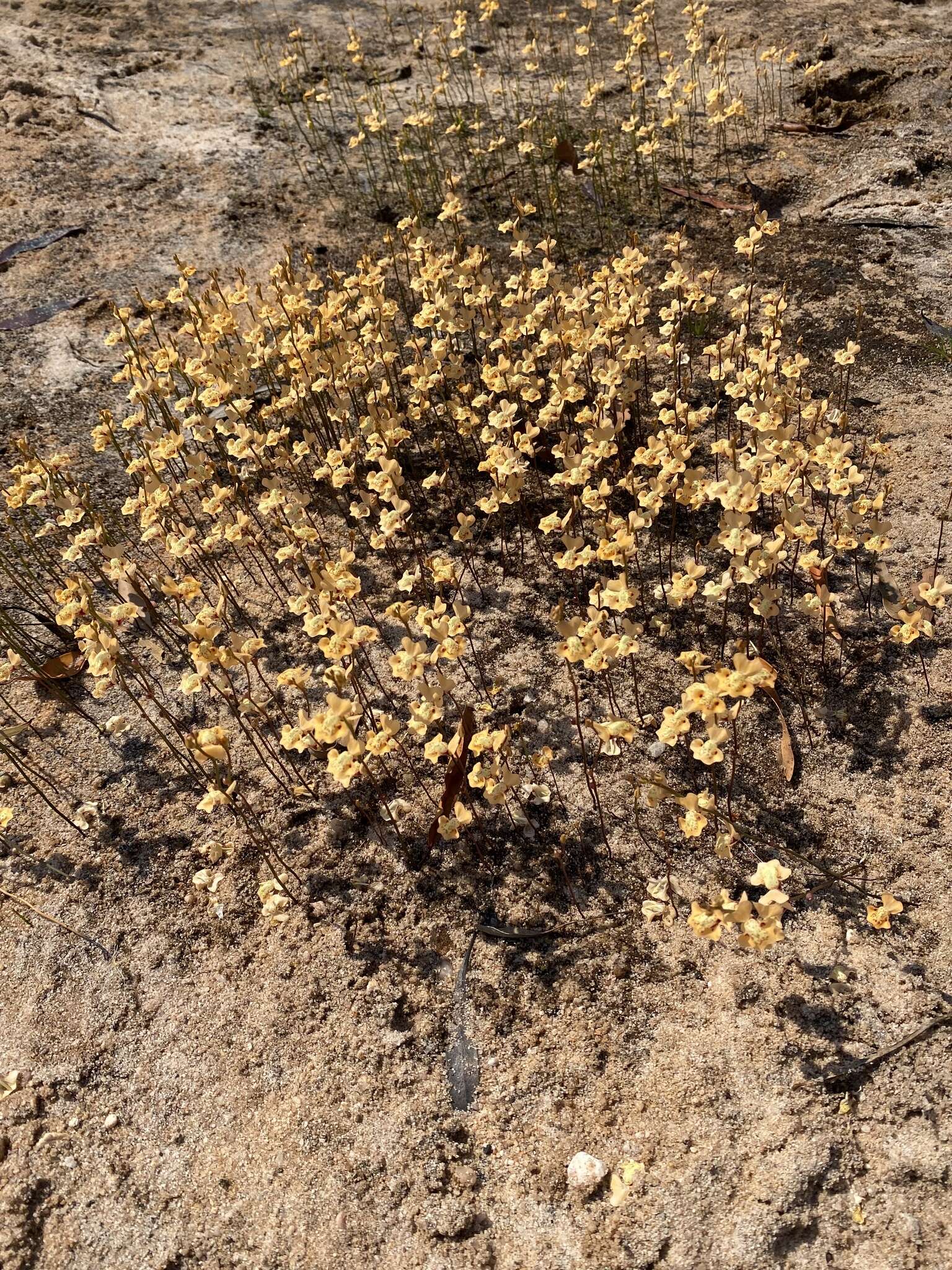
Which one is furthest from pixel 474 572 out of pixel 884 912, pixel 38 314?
pixel 38 314

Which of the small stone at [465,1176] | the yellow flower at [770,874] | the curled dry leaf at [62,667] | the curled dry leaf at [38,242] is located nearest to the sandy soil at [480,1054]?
the small stone at [465,1176]

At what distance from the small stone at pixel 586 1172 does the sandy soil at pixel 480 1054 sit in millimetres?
31

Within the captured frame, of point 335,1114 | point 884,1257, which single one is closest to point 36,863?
point 335,1114

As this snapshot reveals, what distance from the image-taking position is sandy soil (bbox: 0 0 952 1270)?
2.29m

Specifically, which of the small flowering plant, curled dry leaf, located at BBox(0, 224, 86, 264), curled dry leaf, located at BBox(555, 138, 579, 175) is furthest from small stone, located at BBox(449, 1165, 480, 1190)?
curled dry leaf, located at BBox(555, 138, 579, 175)

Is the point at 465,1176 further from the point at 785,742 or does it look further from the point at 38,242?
the point at 38,242

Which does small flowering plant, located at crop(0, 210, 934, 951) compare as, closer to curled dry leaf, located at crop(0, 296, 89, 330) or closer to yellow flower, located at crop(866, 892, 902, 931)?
yellow flower, located at crop(866, 892, 902, 931)

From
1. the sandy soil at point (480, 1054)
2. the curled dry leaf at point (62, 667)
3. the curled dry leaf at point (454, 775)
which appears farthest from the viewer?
the curled dry leaf at point (62, 667)

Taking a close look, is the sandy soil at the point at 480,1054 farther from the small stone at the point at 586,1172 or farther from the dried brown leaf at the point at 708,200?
the dried brown leaf at the point at 708,200

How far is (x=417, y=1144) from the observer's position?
2451mm

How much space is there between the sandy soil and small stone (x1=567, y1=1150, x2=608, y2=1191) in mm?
31

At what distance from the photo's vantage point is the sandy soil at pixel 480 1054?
2285 millimetres

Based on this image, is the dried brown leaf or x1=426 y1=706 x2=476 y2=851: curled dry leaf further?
the dried brown leaf

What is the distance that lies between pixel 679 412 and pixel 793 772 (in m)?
1.74
